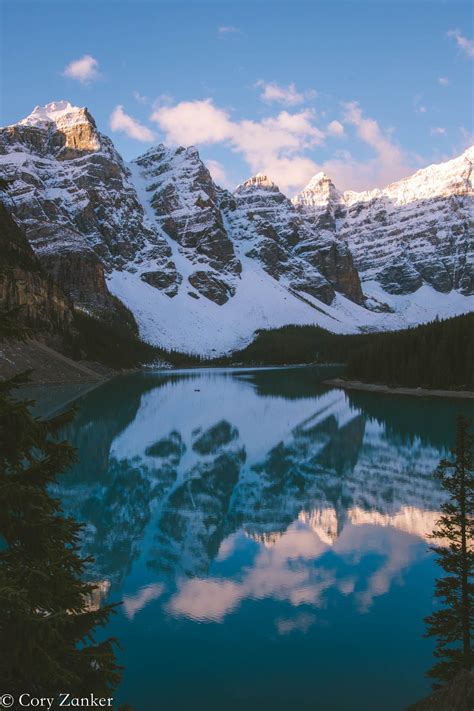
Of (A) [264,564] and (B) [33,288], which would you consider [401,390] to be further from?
(B) [33,288]

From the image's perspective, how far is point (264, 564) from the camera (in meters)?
20.3

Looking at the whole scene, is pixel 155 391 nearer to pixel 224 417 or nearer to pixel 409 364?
pixel 224 417

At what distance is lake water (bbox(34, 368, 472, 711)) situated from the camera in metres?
12.8

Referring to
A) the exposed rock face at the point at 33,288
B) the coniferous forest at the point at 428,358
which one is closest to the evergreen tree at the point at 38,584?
the coniferous forest at the point at 428,358

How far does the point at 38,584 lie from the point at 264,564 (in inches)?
573

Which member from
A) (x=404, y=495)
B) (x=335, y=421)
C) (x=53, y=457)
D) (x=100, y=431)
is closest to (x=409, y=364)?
(x=335, y=421)

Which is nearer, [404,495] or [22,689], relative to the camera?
[22,689]

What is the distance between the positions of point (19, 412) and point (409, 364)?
96155 mm

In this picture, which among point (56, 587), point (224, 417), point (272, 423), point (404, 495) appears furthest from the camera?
point (224, 417)

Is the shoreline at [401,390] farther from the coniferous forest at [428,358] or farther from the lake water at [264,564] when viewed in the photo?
the lake water at [264,564]

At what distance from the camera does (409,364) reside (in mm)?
97562

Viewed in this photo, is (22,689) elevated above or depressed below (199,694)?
above

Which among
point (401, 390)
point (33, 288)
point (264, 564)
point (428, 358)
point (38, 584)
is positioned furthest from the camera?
point (33, 288)

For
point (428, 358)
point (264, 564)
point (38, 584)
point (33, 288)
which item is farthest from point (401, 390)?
point (33, 288)
